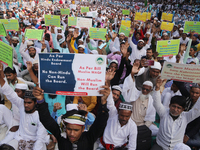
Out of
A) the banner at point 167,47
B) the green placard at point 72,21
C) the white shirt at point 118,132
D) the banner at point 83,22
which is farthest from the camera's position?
the green placard at point 72,21

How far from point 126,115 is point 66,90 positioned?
1.05 meters

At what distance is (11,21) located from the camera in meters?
5.76

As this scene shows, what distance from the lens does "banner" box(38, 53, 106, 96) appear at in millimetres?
1767

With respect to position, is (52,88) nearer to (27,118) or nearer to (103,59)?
(103,59)

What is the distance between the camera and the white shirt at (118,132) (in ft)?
7.90

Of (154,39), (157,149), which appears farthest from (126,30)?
(157,149)

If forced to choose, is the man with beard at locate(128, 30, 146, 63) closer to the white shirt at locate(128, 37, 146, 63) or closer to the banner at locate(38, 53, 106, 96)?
the white shirt at locate(128, 37, 146, 63)

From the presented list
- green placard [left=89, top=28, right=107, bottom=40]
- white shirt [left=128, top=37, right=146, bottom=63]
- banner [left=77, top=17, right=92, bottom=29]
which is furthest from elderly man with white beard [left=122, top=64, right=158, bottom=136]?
banner [left=77, top=17, right=92, bottom=29]

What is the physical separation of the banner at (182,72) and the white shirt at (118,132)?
100cm

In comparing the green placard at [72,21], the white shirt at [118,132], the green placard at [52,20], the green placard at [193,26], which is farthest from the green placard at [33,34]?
the green placard at [193,26]

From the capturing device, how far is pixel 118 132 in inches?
96.4

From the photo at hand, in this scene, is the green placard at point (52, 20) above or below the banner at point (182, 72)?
above

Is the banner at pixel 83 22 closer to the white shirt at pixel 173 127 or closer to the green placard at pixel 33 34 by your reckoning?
the green placard at pixel 33 34

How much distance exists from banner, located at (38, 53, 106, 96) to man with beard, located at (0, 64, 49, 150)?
849 millimetres
